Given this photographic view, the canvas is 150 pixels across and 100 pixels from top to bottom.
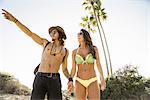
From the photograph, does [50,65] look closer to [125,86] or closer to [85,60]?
[85,60]

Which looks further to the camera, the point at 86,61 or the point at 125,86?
the point at 125,86

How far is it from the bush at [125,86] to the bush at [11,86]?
3.20 ft

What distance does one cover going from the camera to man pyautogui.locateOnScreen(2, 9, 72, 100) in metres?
3.14

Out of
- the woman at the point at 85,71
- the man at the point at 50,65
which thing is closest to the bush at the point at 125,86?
the woman at the point at 85,71

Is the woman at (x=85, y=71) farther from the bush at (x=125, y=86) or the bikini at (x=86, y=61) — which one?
the bush at (x=125, y=86)

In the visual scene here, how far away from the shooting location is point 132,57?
433cm

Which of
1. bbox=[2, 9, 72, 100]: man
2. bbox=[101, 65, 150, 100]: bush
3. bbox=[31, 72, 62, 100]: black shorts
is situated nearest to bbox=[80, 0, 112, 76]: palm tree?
bbox=[101, 65, 150, 100]: bush

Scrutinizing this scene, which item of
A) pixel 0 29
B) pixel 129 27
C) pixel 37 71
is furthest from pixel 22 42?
pixel 129 27

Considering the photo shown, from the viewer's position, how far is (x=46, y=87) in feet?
A: 10.3

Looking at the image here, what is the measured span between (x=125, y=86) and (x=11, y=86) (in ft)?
4.63

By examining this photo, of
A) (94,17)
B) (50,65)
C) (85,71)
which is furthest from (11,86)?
(94,17)

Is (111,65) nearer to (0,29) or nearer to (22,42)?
→ (22,42)

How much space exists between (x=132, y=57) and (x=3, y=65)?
5.27ft

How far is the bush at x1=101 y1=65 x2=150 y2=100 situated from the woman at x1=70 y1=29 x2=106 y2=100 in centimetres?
94
